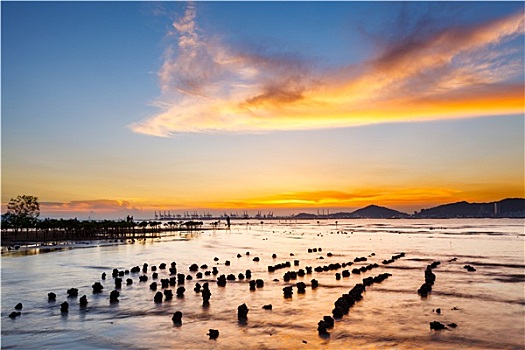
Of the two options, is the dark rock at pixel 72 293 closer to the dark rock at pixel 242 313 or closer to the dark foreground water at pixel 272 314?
the dark foreground water at pixel 272 314

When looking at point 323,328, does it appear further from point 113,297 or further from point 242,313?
point 113,297

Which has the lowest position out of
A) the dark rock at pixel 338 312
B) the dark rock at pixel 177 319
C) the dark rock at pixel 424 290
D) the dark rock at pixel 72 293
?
the dark rock at pixel 424 290

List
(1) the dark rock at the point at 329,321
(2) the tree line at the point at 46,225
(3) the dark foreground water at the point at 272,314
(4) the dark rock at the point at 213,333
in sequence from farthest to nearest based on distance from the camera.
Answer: (2) the tree line at the point at 46,225
(1) the dark rock at the point at 329,321
(4) the dark rock at the point at 213,333
(3) the dark foreground water at the point at 272,314

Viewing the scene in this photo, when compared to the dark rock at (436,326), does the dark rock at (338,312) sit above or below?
above

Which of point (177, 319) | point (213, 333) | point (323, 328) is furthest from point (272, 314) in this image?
point (177, 319)

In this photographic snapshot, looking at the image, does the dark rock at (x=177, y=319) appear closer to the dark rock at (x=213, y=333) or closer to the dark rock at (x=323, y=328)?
the dark rock at (x=213, y=333)

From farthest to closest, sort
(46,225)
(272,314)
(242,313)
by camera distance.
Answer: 1. (46,225)
2. (272,314)
3. (242,313)

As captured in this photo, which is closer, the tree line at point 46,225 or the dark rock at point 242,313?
the dark rock at point 242,313

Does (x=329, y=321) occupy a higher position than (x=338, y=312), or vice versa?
(x=329, y=321)

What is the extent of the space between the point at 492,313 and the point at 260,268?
86.2ft

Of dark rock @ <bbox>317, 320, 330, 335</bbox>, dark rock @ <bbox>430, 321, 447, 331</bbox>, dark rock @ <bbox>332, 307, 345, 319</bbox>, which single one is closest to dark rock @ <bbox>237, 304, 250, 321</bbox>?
dark rock @ <bbox>317, 320, 330, 335</bbox>

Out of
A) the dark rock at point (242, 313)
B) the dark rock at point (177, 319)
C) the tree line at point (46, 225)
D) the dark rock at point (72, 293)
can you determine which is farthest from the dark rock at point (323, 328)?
the tree line at point (46, 225)

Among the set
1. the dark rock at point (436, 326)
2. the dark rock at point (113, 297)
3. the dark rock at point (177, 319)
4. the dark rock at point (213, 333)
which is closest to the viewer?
the dark rock at point (213, 333)

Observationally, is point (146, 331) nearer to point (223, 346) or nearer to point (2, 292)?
point (223, 346)
